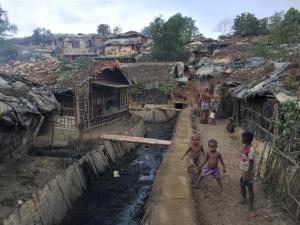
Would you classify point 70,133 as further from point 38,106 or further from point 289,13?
point 289,13

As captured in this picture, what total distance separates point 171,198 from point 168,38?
32.9 meters

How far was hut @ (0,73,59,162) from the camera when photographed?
1041cm

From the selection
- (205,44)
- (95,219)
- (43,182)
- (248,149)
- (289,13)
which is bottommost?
(95,219)

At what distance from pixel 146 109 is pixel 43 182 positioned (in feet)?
57.4

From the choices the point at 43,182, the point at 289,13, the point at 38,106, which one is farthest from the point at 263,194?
the point at 289,13

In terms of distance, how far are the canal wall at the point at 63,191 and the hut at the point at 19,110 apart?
6.71 ft

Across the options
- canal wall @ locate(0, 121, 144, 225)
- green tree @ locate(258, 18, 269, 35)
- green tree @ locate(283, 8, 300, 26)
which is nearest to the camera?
canal wall @ locate(0, 121, 144, 225)

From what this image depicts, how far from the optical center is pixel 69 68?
1941cm

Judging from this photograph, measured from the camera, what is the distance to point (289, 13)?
3784 centimetres

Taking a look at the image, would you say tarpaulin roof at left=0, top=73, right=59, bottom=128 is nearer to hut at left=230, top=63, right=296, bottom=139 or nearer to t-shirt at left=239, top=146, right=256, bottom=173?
t-shirt at left=239, top=146, right=256, bottom=173

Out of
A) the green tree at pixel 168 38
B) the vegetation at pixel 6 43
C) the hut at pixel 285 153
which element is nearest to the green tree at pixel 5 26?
the vegetation at pixel 6 43

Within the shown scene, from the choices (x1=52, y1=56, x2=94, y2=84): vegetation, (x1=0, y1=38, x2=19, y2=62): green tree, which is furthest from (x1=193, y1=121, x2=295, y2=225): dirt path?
(x1=0, y1=38, x2=19, y2=62): green tree

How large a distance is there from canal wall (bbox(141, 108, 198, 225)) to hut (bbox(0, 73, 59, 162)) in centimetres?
471

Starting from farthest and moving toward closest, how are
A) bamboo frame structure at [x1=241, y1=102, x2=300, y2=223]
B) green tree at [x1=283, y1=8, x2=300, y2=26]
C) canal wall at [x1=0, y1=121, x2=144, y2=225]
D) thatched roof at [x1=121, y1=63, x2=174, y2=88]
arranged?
green tree at [x1=283, y1=8, x2=300, y2=26] → thatched roof at [x1=121, y1=63, x2=174, y2=88] → canal wall at [x1=0, y1=121, x2=144, y2=225] → bamboo frame structure at [x1=241, y1=102, x2=300, y2=223]
